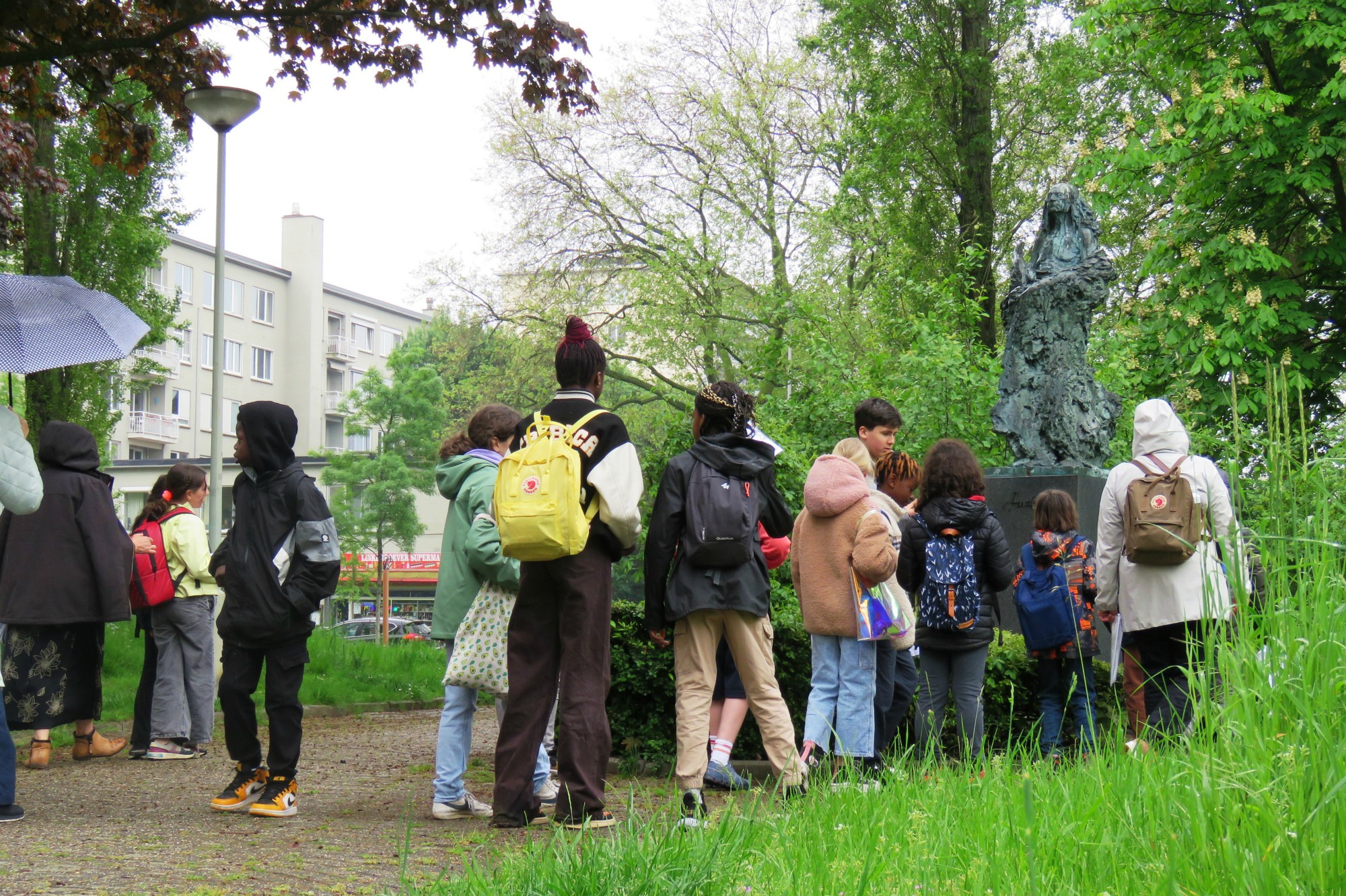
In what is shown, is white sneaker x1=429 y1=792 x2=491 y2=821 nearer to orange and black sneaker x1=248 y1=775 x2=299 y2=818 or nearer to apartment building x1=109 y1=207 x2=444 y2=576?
orange and black sneaker x1=248 y1=775 x2=299 y2=818

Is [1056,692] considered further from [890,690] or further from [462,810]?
[462,810]

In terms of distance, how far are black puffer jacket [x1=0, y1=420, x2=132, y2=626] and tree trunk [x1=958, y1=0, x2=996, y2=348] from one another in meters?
17.5

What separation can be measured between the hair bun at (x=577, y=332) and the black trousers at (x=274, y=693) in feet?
6.29

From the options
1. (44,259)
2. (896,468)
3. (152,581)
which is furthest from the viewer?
(44,259)

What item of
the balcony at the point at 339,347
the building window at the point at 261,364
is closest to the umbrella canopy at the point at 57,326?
the building window at the point at 261,364

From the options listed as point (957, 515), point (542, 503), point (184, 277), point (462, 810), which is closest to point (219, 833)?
point (462, 810)

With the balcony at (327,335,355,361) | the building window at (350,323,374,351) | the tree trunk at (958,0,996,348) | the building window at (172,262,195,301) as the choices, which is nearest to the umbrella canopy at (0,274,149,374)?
the tree trunk at (958,0,996,348)

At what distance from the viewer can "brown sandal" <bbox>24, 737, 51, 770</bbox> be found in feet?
27.8

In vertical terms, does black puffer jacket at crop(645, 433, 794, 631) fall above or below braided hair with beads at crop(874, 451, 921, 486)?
below

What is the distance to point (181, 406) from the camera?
2623 inches

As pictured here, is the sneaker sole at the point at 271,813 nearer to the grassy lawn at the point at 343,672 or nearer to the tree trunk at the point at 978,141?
the grassy lawn at the point at 343,672

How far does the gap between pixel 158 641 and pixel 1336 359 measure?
48.0 ft

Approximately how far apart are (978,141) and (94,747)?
62.8 ft

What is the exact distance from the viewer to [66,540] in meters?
8.31
